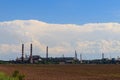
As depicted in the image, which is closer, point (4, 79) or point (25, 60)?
point (4, 79)

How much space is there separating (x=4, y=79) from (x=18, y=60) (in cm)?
17367

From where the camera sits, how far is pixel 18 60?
198500mm

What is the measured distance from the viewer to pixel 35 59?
648 feet

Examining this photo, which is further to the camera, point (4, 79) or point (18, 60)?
point (18, 60)

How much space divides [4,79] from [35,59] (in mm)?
172007

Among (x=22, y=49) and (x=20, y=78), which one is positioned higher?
(x=22, y=49)

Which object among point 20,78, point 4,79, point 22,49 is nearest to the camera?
point 4,79

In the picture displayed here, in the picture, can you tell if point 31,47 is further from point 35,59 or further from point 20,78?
point 20,78

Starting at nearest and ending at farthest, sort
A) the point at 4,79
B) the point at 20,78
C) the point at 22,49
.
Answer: the point at 4,79 → the point at 20,78 → the point at 22,49

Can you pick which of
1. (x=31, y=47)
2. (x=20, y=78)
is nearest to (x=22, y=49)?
(x=31, y=47)

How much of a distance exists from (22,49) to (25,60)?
12094 millimetres

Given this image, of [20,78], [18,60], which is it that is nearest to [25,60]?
[18,60]

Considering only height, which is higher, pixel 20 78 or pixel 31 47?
pixel 31 47

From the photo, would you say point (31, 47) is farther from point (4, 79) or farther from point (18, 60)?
point (4, 79)
